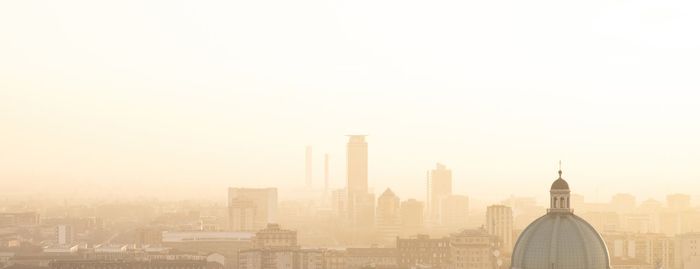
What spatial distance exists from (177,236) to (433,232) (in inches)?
1321

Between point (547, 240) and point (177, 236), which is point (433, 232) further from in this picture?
point (547, 240)

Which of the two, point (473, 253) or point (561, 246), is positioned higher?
point (561, 246)

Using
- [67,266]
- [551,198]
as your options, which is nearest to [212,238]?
[67,266]

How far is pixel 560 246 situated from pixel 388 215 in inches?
5306

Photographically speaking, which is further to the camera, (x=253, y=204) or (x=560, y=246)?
(x=253, y=204)

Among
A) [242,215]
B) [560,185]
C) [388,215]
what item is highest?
[560,185]

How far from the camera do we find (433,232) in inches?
6831

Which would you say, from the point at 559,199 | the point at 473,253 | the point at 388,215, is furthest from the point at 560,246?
the point at 388,215

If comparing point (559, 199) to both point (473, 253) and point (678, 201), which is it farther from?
point (678, 201)

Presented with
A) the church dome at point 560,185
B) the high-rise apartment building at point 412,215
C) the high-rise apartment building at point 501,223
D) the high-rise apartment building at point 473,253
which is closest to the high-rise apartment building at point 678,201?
the high-rise apartment building at point 412,215

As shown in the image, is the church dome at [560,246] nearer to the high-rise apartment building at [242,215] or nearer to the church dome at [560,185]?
the church dome at [560,185]

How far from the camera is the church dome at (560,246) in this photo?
166 ft

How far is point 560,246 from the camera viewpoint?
5062 centimetres

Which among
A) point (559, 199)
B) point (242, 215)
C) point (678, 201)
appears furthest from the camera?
point (242, 215)
